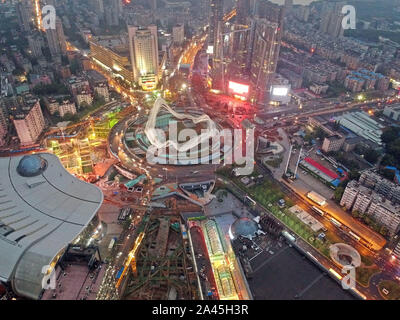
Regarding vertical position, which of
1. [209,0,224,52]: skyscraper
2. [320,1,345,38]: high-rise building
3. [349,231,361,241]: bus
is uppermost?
[209,0,224,52]: skyscraper

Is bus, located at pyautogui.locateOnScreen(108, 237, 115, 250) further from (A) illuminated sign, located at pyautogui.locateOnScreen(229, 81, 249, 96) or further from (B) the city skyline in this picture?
(A) illuminated sign, located at pyautogui.locateOnScreen(229, 81, 249, 96)

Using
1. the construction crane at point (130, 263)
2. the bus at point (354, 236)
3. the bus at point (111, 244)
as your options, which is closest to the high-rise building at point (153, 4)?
the bus at point (111, 244)

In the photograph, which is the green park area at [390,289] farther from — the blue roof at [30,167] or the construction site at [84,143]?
the blue roof at [30,167]

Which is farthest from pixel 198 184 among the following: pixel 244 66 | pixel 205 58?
pixel 205 58

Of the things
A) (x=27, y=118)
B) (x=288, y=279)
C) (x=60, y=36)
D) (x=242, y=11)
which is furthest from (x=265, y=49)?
(x=60, y=36)

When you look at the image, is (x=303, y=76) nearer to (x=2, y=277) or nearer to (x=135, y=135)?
(x=135, y=135)

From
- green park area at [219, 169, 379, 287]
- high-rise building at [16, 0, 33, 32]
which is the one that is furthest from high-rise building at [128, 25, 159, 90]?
high-rise building at [16, 0, 33, 32]
